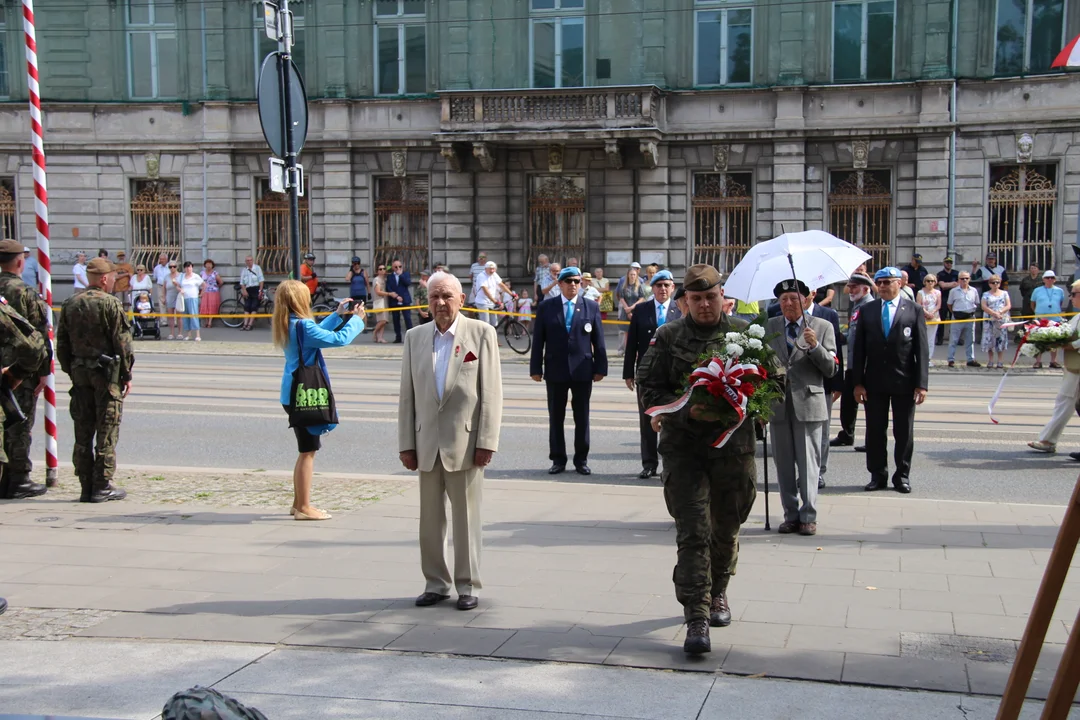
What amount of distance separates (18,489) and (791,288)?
20.9 ft

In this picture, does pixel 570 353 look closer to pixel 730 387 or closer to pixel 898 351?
pixel 898 351

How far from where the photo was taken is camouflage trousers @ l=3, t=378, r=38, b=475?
9.73 metres

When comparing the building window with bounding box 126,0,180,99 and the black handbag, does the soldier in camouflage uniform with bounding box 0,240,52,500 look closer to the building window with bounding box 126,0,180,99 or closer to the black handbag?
the black handbag

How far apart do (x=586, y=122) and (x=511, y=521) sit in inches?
834

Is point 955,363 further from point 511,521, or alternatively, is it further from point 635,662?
point 635,662

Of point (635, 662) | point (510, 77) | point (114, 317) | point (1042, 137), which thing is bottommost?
point (635, 662)

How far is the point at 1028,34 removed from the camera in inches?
1056

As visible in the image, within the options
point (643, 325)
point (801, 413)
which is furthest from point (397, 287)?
point (801, 413)

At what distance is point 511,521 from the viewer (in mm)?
8758

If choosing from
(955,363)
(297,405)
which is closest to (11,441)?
(297,405)

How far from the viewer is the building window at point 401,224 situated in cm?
3134

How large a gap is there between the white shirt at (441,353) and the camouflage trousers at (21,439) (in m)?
4.62

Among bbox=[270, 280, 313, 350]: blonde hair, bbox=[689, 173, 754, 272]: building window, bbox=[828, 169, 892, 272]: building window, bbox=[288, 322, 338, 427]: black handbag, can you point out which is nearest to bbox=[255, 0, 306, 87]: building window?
bbox=[689, 173, 754, 272]: building window

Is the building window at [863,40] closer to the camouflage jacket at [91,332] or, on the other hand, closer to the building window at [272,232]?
the building window at [272,232]
